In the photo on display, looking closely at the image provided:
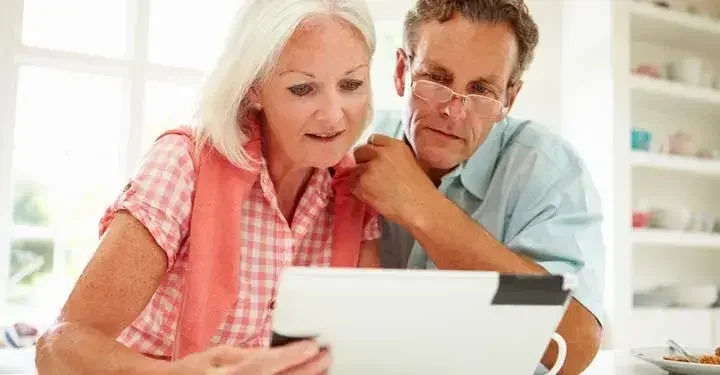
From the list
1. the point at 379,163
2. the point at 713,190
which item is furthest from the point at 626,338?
the point at 379,163

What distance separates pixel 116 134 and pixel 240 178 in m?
2.30

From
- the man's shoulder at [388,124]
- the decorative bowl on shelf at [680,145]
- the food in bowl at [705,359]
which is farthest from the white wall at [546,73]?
the food in bowl at [705,359]

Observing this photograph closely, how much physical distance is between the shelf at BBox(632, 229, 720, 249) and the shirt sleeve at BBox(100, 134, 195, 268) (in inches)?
102


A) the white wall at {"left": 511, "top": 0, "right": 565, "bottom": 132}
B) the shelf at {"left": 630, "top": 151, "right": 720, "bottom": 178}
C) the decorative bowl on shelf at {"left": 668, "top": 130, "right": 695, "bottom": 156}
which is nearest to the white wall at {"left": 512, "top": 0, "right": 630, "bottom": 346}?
the white wall at {"left": 511, "top": 0, "right": 565, "bottom": 132}

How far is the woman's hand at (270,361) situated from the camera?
0.71m

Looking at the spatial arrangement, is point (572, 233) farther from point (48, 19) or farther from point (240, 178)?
point (48, 19)

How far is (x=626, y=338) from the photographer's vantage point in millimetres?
3158

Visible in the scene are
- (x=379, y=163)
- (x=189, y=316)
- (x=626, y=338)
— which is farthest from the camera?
(x=626, y=338)

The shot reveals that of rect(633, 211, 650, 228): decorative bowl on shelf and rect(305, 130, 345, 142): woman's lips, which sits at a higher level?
rect(305, 130, 345, 142): woman's lips

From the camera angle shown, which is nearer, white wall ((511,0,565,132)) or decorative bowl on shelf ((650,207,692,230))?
decorative bowl on shelf ((650,207,692,230))

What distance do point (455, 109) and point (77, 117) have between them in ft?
7.86

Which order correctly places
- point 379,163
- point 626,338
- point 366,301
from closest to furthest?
point 366,301, point 379,163, point 626,338

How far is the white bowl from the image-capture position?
132 inches

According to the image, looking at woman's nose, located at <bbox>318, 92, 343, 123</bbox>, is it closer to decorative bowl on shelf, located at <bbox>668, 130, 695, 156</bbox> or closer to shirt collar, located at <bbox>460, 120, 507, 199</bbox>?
shirt collar, located at <bbox>460, 120, 507, 199</bbox>
